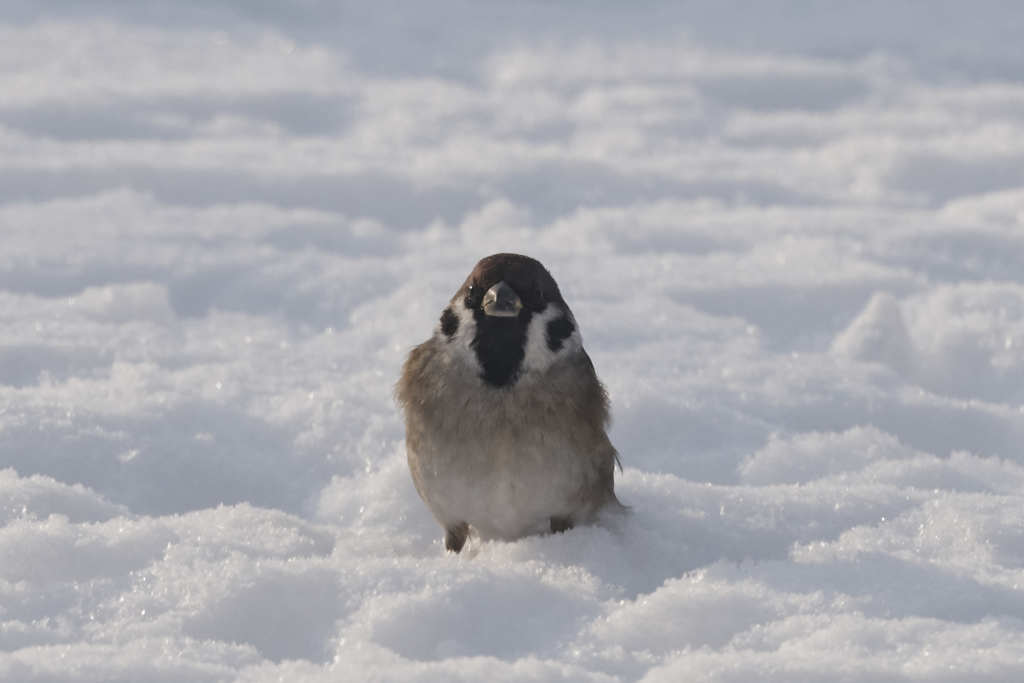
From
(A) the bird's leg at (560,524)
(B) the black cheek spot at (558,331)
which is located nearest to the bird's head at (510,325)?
(B) the black cheek spot at (558,331)

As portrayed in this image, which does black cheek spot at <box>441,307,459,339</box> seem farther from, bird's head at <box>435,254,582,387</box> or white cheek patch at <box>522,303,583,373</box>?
white cheek patch at <box>522,303,583,373</box>

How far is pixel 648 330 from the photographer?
5043 mm

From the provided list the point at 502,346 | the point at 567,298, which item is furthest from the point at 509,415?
the point at 567,298

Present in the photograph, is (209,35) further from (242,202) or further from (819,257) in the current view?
(819,257)

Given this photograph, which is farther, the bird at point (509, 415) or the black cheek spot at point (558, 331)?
the black cheek spot at point (558, 331)

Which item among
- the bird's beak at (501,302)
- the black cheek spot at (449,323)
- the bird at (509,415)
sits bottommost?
the bird at (509,415)

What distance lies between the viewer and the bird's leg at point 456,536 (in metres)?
3.35

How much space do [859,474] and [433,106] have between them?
15.6 ft

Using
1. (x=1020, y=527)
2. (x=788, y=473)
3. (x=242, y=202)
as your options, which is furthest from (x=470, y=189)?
(x=1020, y=527)

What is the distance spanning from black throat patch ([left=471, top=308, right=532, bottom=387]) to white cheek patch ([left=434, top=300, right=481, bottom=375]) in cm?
2

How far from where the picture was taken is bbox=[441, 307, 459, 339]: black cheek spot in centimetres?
334

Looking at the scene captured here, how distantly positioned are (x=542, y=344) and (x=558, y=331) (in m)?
0.06

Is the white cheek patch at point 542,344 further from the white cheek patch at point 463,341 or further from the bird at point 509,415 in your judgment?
the white cheek patch at point 463,341

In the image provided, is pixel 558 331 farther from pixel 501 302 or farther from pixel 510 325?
pixel 501 302
